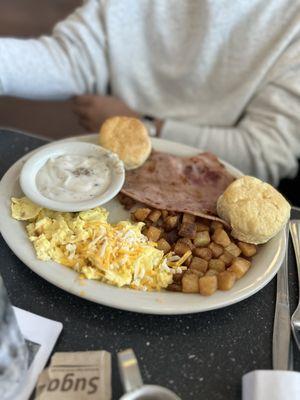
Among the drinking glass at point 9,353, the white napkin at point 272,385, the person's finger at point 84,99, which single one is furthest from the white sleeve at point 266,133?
the drinking glass at point 9,353

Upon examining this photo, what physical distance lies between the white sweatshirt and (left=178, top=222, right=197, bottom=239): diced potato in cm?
46

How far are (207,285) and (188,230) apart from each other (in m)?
0.13

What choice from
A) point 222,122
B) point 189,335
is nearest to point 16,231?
point 189,335

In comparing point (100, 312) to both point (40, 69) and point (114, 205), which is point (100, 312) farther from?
point (40, 69)

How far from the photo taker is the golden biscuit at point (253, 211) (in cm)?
87

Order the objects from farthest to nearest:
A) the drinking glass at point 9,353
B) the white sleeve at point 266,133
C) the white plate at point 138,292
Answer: the white sleeve at point 266,133 → the white plate at point 138,292 → the drinking glass at point 9,353

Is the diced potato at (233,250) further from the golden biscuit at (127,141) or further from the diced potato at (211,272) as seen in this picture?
the golden biscuit at (127,141)

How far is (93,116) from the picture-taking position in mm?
1462

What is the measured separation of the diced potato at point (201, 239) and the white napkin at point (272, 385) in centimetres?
26

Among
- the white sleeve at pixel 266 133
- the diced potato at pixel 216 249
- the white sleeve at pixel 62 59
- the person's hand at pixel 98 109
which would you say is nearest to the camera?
the diced potato at pixel 216 249

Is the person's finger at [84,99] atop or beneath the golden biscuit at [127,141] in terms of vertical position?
beneath

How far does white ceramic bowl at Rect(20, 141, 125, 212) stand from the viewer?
0.87 meters

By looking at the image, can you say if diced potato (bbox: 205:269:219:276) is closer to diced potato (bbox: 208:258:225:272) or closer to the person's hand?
diced potato (bbox: 208:258:225:272)

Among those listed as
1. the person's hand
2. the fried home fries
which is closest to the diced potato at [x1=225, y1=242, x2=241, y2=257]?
the fried home fries
